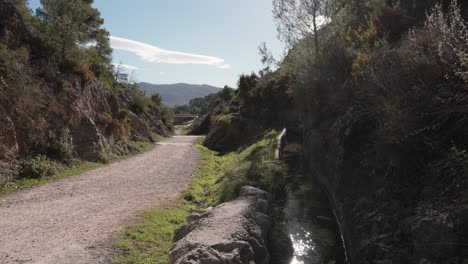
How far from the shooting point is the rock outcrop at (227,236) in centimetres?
580

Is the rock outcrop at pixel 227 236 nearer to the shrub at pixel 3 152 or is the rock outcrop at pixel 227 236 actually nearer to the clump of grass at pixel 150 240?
the clump of grass at pixel 150 240

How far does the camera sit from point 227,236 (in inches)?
256

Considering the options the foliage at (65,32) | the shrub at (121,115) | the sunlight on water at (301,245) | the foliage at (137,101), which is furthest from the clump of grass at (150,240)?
the foliage at (137,101)

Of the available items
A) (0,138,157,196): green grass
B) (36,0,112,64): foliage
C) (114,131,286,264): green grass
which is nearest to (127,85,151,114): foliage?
(36,0,112,64): foliage

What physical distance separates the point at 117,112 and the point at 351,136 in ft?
67.5

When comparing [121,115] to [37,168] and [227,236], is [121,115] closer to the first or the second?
[37,168]

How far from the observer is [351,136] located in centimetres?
1059

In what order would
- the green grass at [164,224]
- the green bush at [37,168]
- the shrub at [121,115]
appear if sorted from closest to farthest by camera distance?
the green grass at [164,224], the green bush at [37,168], the shrub at [121,115]

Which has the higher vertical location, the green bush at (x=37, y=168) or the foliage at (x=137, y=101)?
the foliage at (x=137, y=101)

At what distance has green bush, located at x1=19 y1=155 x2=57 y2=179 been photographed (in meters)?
13.3

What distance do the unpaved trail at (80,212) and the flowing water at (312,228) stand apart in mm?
4313

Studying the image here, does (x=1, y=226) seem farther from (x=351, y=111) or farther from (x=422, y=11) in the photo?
(x=422, y=11)

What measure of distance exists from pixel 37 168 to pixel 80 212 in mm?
5282

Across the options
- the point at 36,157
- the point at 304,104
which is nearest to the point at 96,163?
the point at 36,157
